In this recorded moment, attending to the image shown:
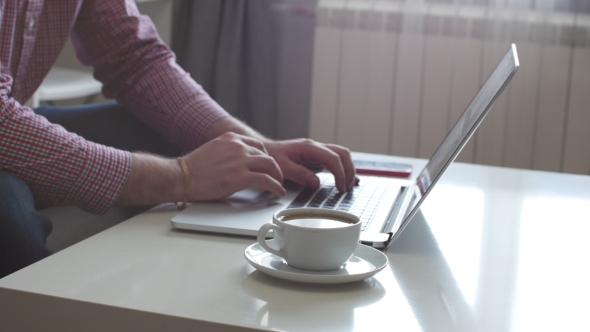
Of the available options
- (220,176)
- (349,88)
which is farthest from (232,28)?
(220,176)

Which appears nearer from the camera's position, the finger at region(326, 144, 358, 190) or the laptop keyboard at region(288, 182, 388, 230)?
the laptop keyboard at region(288, 182, 388, 230)

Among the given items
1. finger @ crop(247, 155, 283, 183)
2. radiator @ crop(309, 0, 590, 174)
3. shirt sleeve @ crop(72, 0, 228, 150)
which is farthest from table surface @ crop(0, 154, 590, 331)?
radiator @ crop(309, 0, 590, 174)

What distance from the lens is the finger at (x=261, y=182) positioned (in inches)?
36.8

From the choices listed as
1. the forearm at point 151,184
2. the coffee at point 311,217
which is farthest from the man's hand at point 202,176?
the coffee at point 311,217

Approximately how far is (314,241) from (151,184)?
0.34 meters

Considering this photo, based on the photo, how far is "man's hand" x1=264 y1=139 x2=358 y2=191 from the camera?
1032 millimetres

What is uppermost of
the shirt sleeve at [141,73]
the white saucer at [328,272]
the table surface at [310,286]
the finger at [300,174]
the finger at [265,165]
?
the shirt sleeve at [141,73]

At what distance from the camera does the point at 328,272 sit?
678 mm

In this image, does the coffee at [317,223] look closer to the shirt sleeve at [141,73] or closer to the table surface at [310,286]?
the table surface at [310,286]

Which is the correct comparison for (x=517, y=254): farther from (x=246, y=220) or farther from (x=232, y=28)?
(x=232, y=28)

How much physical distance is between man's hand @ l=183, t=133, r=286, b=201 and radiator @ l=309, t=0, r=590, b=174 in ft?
4.36

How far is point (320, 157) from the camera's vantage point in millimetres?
1054

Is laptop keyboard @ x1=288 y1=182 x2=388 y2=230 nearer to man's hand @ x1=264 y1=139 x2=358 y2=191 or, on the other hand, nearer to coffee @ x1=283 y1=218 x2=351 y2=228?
man's hand @ x1=264 y1=139 x2=358 y2=191

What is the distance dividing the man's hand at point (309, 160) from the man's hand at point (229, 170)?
2.2 inches
